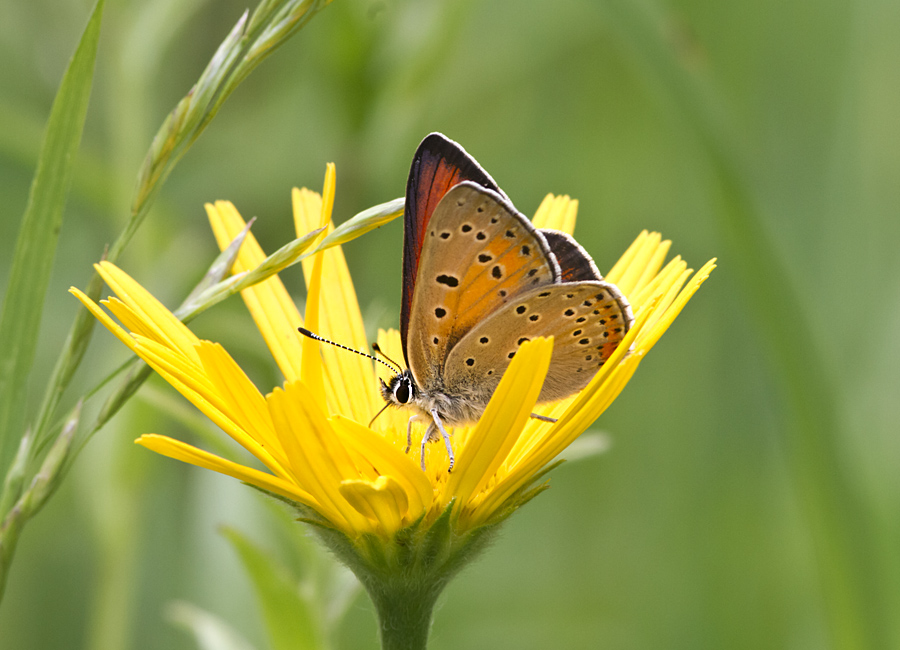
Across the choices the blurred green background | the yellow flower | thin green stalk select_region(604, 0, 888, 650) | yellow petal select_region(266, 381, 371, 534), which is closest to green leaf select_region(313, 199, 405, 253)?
the yellow flower

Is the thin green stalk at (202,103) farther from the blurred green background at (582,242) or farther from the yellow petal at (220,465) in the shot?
the blurred green background at (582,242)

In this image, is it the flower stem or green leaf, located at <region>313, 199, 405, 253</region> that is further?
the flower stem

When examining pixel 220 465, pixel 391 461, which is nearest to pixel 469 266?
pixel 391 461

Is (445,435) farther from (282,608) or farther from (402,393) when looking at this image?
(282,608)

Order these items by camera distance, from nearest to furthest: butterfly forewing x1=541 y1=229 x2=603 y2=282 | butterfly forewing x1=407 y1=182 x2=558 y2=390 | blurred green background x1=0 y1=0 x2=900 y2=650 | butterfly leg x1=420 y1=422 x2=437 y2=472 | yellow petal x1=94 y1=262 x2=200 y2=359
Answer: yellow petal x1=94 y1=262 x2=200 y2=359, butterfly forewing x1=407 y1=182 x2=558 y2=390, butterfly forewing x1=541 y1=229 x2=603 y2=282, butterfly leg x1=420 y1=422 x2=437 y2=472, blurred green background x1=0 y1=0 x2=900 y2=650

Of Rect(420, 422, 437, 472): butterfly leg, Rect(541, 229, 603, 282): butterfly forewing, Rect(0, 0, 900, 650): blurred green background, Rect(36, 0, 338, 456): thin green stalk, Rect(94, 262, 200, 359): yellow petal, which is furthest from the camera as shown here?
Rect(0, 0, 900, 650): blurred green background

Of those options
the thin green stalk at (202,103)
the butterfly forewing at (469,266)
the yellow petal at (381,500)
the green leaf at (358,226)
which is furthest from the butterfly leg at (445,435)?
the thin green stalk at (202,103)

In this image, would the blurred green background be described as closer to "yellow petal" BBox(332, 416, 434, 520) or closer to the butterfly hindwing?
the butterfly hindwing
